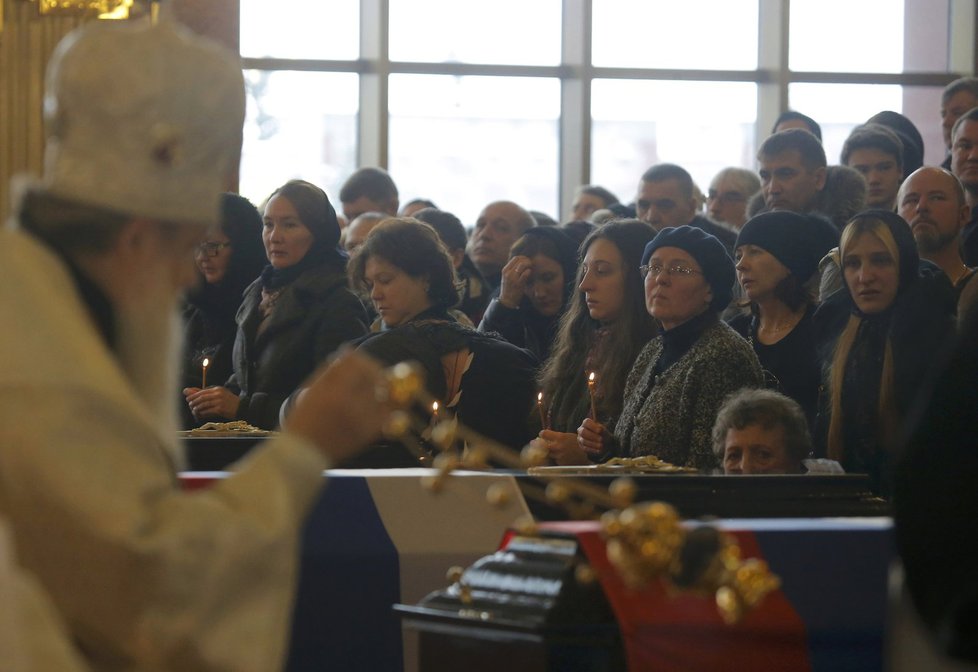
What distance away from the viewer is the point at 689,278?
16.1 ft

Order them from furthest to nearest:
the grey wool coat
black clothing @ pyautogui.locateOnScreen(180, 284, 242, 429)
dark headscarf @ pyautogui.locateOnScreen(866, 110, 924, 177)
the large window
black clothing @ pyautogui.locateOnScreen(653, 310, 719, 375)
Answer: the large window < dark headscarf @ pyautogui.locateOnScreen(866, 110, 924, 177) < black clothing @ pyautogui.locateOnScreen(180, 284, 242, 429) < black clothing @ pyautogui.locateOnScreen(653, 310, 719, 375) < the grey wool coat

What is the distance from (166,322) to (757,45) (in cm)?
1209

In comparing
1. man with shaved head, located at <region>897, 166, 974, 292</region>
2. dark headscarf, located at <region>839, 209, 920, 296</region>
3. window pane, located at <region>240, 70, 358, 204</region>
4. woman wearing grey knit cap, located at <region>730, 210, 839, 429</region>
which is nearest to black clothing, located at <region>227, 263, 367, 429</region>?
woman wearing grey knit cap, located at <region>730, 210, 839, 429</region>

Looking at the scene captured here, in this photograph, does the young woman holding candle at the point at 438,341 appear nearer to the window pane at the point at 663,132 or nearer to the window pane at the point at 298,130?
the window pane at the point at 298,130

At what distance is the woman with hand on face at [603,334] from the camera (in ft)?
17.4

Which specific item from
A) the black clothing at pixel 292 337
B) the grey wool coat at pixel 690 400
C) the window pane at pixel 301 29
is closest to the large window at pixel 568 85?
the window pane at pixel 301 29

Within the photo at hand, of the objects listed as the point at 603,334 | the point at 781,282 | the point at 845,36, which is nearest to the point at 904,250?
the point at 781,282

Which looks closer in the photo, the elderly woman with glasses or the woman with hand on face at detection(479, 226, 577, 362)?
the elderly woman with glasses

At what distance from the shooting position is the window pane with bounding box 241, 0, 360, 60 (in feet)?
41.4

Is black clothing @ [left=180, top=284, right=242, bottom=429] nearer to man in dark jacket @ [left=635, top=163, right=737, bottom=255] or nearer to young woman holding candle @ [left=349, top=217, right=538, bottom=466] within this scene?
young woman holding candle @ [left=349, top=217, right=538, bottom=466]

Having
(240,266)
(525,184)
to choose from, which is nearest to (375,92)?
(525,184)

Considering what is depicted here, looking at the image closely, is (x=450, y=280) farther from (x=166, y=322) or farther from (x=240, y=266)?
(x=166, y=322)

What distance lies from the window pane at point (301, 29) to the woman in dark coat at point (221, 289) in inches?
251

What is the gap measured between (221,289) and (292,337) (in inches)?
31.1
